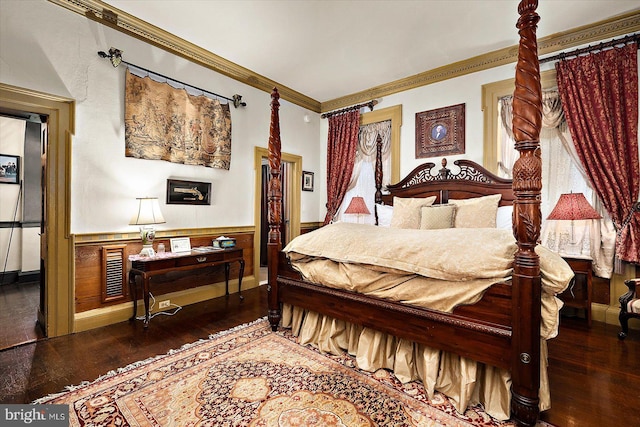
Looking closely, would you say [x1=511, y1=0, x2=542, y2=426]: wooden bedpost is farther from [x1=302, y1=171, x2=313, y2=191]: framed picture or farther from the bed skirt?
[x1=302, y1=171, x2=313, y2=191]: framed picture

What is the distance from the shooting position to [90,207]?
3.01m

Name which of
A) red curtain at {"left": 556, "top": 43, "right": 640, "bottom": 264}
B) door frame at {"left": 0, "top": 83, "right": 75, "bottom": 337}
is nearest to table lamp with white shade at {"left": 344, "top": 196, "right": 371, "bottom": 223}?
red curtain at {"left": 556, "top": 43, "right": 640, "bottom": 264}

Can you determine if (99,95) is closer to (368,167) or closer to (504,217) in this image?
(368,167)

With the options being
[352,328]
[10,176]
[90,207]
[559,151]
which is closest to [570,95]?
[559,151]

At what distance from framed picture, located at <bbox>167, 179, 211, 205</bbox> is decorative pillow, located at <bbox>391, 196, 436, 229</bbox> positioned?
2.52 metres

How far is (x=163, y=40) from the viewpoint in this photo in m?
3.49

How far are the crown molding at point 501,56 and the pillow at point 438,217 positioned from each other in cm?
199

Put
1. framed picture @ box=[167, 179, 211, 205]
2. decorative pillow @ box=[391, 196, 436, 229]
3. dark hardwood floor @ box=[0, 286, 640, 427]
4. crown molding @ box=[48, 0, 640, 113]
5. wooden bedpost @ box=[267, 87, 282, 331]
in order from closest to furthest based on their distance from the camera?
1. dark hardwood floor @ box=[0, 286, 640, 427]
2. wooden bedpost @ box=[267, 87, 282, 331]
3. crown molding @ box=[48, 0, 640, 113]
4. framed picture @ box=[167, 179, 211, 205]
5. decorative pillow @ box=[391, 196, 436, 229]

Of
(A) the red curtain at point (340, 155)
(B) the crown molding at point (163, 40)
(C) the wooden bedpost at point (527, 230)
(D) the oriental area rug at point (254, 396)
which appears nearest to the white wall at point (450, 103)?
(A) the red curtain at point (340, 155)

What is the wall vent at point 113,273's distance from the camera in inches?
122

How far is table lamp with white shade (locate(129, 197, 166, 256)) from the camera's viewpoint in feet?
10.4

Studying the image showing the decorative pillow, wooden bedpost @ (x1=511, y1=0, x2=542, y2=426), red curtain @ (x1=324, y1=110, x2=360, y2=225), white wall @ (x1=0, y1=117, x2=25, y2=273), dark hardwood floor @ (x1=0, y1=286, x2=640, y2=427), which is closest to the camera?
wooden bedpost @ (x1=511, y1=0, x2=542, y2=426)

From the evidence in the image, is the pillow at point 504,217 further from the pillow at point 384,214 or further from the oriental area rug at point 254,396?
the oriental area rug at point 254,396

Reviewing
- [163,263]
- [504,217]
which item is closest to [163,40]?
[163,263]
